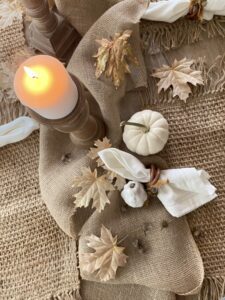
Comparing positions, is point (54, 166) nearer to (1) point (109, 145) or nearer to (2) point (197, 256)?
(1) point (109, 145)

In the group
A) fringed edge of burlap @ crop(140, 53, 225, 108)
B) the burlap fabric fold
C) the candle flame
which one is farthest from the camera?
fringed edge of burlap @ crop(140, 53, 225, 108)

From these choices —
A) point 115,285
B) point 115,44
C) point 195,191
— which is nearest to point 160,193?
point 195,191

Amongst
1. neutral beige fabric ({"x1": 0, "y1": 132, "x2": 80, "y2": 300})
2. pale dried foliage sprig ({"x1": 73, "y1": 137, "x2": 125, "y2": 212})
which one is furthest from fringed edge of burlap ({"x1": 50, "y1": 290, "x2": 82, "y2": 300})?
pale dried foliage sprig ({"x1": 73, "y1": 137, "x2": 125, "y2": 212})

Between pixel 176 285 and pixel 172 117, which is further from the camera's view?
pixel 172 117

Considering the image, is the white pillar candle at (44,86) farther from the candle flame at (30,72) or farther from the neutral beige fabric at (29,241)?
the neutral beige fabric at (29,241)

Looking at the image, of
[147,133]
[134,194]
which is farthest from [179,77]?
[134,194]

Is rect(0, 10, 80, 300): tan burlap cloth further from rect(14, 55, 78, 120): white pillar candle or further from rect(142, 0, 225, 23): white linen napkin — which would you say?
rect(142, 0, 225, 23): white linen napkin

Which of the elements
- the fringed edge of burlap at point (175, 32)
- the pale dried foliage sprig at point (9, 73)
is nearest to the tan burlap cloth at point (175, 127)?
the fringed edge of burlap at point (175, 32)

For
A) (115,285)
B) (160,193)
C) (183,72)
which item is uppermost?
(183,72)
